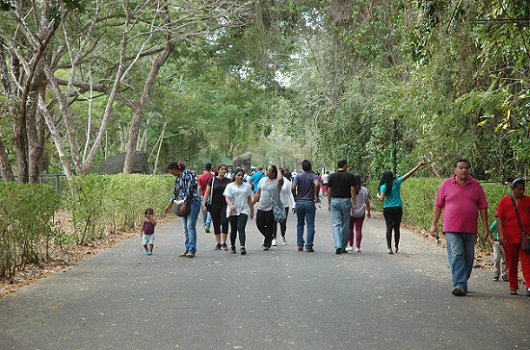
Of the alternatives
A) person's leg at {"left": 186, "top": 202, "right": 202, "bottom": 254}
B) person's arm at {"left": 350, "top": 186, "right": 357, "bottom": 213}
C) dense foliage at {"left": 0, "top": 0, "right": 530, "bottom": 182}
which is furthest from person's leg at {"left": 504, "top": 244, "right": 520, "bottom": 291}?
person's leg at {"left": 186, "top": 202, "right": 202, "bottom": 254}

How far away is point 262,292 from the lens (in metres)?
8.86

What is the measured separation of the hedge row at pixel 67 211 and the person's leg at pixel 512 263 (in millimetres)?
6728

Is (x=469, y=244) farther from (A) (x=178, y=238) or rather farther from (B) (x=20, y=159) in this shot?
(B) (x=20, y=159)

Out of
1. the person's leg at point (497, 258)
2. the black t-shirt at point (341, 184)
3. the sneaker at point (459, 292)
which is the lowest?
the sneaker at point (459, 292)

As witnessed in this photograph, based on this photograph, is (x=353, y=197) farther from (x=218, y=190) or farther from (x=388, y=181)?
(x=218, y=190)

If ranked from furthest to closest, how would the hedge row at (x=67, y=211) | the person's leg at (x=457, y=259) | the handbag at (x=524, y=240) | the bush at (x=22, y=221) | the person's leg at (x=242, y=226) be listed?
the person's leg at (x=242, y=226) → the hedge row at (x=67, y=211) → the bush at (x=22, y=221) → the person's leg at (x=457, y=259) → the handbag at (x=524, y=240)

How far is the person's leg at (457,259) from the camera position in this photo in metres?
8.88

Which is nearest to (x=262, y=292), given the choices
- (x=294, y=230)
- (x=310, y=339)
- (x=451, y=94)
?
(x=310, y=339)

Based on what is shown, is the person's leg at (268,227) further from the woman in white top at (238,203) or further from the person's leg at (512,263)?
the person's leg at (512,263)

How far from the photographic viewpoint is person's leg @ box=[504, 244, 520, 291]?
9023 mm

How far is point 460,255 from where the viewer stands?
895 centimetres

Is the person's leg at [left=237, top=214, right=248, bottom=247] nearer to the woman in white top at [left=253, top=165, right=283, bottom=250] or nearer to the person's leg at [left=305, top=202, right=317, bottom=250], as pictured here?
the woman in white top at [left=253, top=165, right=283, bottom=250]

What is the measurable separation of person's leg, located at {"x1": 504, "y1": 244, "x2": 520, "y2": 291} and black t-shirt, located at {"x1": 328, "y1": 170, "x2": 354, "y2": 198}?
15.1ft

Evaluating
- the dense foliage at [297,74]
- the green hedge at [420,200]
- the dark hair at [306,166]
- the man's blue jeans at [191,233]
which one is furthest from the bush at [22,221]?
the green hedge at [420,200]
